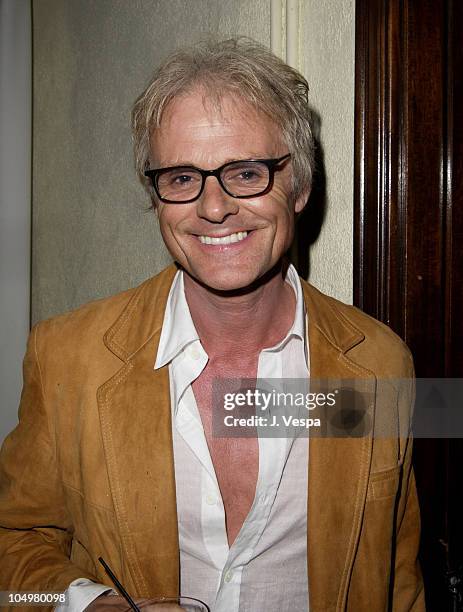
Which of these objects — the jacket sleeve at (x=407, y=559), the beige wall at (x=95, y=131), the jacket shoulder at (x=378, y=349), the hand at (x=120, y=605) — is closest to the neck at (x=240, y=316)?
the jacket shoulder at (x=378, y=349)

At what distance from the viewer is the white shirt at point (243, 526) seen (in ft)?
3.81

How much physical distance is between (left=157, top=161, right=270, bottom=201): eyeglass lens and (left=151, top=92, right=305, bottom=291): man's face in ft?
0.04

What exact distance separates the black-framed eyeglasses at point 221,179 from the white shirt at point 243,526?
26 centimetres

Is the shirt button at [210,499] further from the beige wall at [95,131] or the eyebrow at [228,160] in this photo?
the beige wall at [95,131]

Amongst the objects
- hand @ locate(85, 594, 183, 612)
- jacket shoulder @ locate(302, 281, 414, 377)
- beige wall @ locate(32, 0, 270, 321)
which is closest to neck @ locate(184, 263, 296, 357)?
jacket shoulder @ locate(302, 281, 414, 377)

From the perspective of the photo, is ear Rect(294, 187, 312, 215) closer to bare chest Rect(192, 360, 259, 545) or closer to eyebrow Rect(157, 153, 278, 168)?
eyebrow Rect(157, 153, 278, 168)

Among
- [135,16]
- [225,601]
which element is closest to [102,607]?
[225,601]

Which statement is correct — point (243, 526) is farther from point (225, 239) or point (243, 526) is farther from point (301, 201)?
point (301, 201)

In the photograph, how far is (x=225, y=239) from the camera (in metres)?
1.15

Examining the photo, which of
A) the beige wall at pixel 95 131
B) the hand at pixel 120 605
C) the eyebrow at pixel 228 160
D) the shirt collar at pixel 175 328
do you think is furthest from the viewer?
the beige wall at pixel 95 131

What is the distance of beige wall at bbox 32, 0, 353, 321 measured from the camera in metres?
1.41

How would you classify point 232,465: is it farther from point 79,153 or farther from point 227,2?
point 79,153

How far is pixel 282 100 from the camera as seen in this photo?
1.19m

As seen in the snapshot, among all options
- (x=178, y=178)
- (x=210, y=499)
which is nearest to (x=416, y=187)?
(x=178, y=178)
